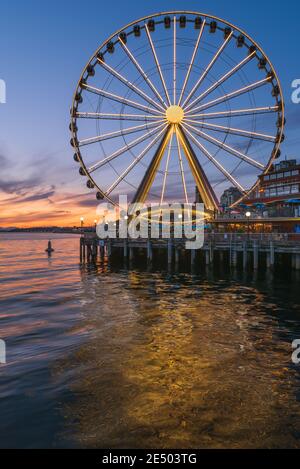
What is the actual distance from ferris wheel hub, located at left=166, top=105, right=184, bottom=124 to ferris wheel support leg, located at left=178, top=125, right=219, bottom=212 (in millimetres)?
1664

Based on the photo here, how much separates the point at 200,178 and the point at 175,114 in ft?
23.6

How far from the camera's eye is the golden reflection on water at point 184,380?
781 cm

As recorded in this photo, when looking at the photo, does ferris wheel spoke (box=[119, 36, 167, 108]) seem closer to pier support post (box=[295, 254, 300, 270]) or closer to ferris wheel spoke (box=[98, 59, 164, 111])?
ferris wheel spoke (box=[98, 59, 164, 111])

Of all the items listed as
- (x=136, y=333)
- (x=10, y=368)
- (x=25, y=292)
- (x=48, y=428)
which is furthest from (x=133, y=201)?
(x=48, y=428)

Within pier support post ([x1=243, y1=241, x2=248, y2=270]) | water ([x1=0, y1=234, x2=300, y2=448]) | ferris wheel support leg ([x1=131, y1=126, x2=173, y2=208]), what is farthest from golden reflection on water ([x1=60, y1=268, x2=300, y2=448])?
ferris wheel support leg ([x1=131, y1=126, x2=173, y2=208])

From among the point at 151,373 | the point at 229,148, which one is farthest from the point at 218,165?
the point at 151,373

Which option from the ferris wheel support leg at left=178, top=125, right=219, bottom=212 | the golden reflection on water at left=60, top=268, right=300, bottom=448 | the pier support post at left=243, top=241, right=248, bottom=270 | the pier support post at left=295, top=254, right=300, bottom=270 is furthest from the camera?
the ferris wheel support leg at left=178, top=125, right=219, bottom=212

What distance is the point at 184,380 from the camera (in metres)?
10.4

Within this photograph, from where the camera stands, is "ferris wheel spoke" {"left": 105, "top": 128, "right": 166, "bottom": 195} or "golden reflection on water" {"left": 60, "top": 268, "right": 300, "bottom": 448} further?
"ferris wheel spoke" {"left": 105, "top": 128, "right": 166, "bottom": 195}

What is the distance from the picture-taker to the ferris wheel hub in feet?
127

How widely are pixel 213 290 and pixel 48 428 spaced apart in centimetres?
1840

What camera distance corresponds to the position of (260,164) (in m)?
38.3

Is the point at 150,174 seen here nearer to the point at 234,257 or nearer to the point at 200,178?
the point at 200,178

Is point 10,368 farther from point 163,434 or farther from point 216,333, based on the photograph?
point 216,333
